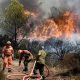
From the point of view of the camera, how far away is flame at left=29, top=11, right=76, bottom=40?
1390 inches

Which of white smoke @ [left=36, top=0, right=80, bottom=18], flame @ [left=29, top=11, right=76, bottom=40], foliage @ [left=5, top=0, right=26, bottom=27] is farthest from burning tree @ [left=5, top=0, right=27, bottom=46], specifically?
white smoke @ [left=36, top=0, right=80, bottom=18]

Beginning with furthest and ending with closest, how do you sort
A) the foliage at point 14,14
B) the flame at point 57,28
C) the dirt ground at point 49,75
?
the flame at point 57,28 → the foliage at point 14,14 → the dirt ground at point 49,75

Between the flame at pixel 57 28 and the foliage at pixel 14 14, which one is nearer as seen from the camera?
the foliage at pixel 14 14

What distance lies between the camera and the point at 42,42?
3459cm

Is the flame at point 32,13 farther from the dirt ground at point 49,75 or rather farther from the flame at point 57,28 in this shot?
the dirt ground at point 49,75

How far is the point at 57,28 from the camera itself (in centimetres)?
3591

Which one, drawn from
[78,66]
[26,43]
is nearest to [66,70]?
[78,66]

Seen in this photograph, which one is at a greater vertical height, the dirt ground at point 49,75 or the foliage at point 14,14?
the foliage at point 14,14

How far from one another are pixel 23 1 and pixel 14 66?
1432cm

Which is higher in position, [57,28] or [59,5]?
[59,5]

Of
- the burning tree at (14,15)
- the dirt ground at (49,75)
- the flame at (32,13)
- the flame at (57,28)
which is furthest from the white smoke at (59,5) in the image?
the dirt ground at (49,75)

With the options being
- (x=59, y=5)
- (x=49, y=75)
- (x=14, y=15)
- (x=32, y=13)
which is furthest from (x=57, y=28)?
(x=49, y=75)

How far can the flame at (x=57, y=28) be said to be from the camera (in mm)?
35312

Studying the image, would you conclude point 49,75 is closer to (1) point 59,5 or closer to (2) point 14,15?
(2) point 14,15
